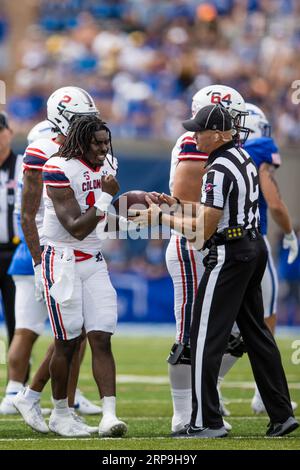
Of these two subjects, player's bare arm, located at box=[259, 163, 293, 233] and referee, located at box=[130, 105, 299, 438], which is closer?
referee, located at box=[130, 105, 299, 438]

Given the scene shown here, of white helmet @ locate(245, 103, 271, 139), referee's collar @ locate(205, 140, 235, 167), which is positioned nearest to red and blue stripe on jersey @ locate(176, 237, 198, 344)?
referee's collar @ locate(205, 140, 235, 167)

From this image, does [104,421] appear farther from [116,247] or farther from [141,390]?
[116,247]

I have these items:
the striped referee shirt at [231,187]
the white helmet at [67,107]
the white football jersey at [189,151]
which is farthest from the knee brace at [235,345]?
the white helmet at [67,107]

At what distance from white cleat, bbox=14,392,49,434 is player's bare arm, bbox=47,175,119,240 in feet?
4.09

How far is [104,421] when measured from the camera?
6203 mm

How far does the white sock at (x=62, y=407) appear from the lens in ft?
21.4

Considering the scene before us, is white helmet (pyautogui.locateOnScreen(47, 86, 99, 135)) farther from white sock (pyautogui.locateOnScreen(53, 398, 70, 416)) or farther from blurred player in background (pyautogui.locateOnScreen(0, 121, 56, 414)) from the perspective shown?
white sock (pyautogui.locateOnScreen(53, 398, 70, 416))

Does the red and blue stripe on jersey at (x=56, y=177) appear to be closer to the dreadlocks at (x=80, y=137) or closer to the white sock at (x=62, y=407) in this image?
the dreadlocks at (x=80, y=137)

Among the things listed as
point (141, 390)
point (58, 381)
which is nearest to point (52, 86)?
point (141, 390)

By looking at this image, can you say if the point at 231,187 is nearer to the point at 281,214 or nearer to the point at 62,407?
the point at 62,407

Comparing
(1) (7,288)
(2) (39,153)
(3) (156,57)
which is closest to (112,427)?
(2) (39,153)

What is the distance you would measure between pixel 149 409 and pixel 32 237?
1920 mm

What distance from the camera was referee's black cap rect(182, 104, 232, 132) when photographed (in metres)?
6.20
